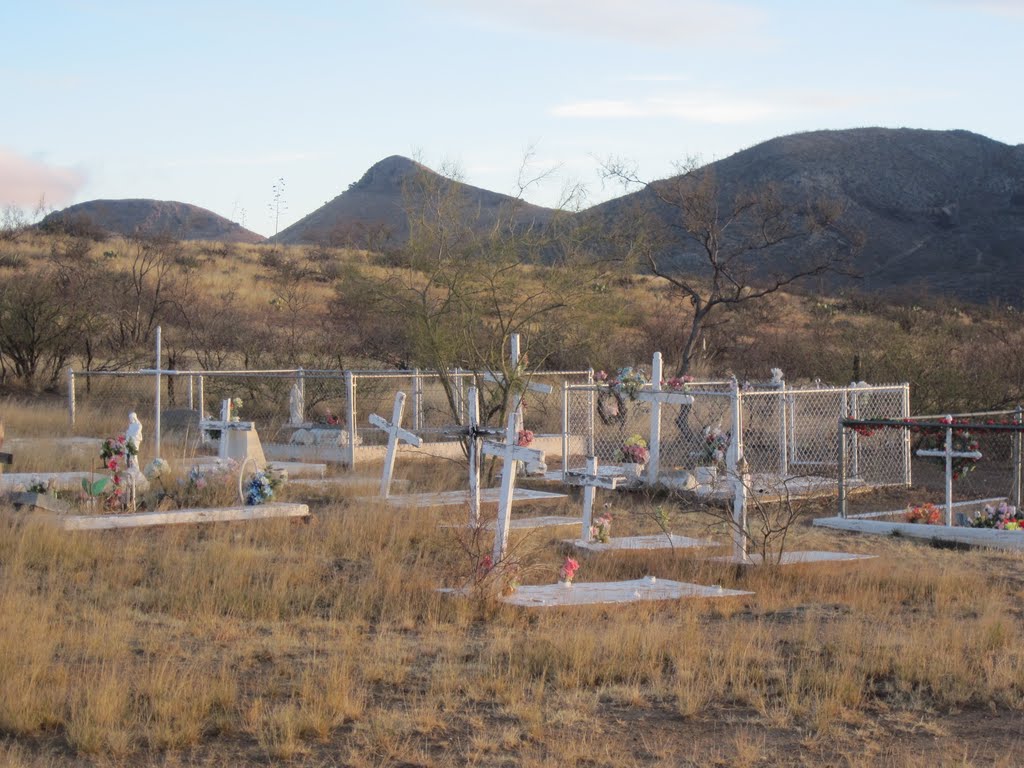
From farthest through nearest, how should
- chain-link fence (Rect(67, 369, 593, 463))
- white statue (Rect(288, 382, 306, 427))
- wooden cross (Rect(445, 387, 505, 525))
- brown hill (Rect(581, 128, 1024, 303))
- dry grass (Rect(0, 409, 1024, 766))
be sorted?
1. brown hill (Rect(581, 128, 1024, 303))
2. white statue (Rect(288, 382, 306, 427))
3. chain-link fence (Rect(67, 369, 593, 463))
4. wooden cross (Rect(445, 387, 505, 525))
5. dry grass (Rect(0, 409, 1024, 766))

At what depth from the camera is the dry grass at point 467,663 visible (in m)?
5.68

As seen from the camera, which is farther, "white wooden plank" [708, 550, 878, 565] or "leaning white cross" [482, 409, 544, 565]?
"white wooden plank" [708, 550, 878, 565]

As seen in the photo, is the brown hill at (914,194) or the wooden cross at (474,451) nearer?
the wooden cross at (474,451)

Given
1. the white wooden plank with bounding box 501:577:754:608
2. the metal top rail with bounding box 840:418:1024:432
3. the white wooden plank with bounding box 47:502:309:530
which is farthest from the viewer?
the metal top rail with bounding box 840:418:1024:432

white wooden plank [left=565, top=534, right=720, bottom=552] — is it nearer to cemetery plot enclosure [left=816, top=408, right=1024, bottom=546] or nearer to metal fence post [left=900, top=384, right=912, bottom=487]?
cemetery plot enclosure [left=816, top=408, right=1024, bottom=546]

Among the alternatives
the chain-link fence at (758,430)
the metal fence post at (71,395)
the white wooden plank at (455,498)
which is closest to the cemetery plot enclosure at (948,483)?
the chain-link fence at (758,430)

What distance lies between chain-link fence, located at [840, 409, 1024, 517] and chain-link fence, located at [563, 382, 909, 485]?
0.19m

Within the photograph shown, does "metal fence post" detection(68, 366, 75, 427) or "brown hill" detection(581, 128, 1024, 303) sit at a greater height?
"brown hill" detection(581, 128, 1024, 303)

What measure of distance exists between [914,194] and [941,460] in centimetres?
6721

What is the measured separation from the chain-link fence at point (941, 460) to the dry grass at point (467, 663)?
3122 mm

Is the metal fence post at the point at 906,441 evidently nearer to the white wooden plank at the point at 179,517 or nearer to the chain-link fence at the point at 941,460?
the chain-link fence at the point at 941,460

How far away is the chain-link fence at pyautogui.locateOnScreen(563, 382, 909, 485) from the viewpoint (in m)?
16.6

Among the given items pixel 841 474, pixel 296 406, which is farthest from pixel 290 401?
pixel 841 474

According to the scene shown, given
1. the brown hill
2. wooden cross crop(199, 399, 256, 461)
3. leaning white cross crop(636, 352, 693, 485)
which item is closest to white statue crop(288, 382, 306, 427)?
wooden cross crop(199, 399, 256, 461)
